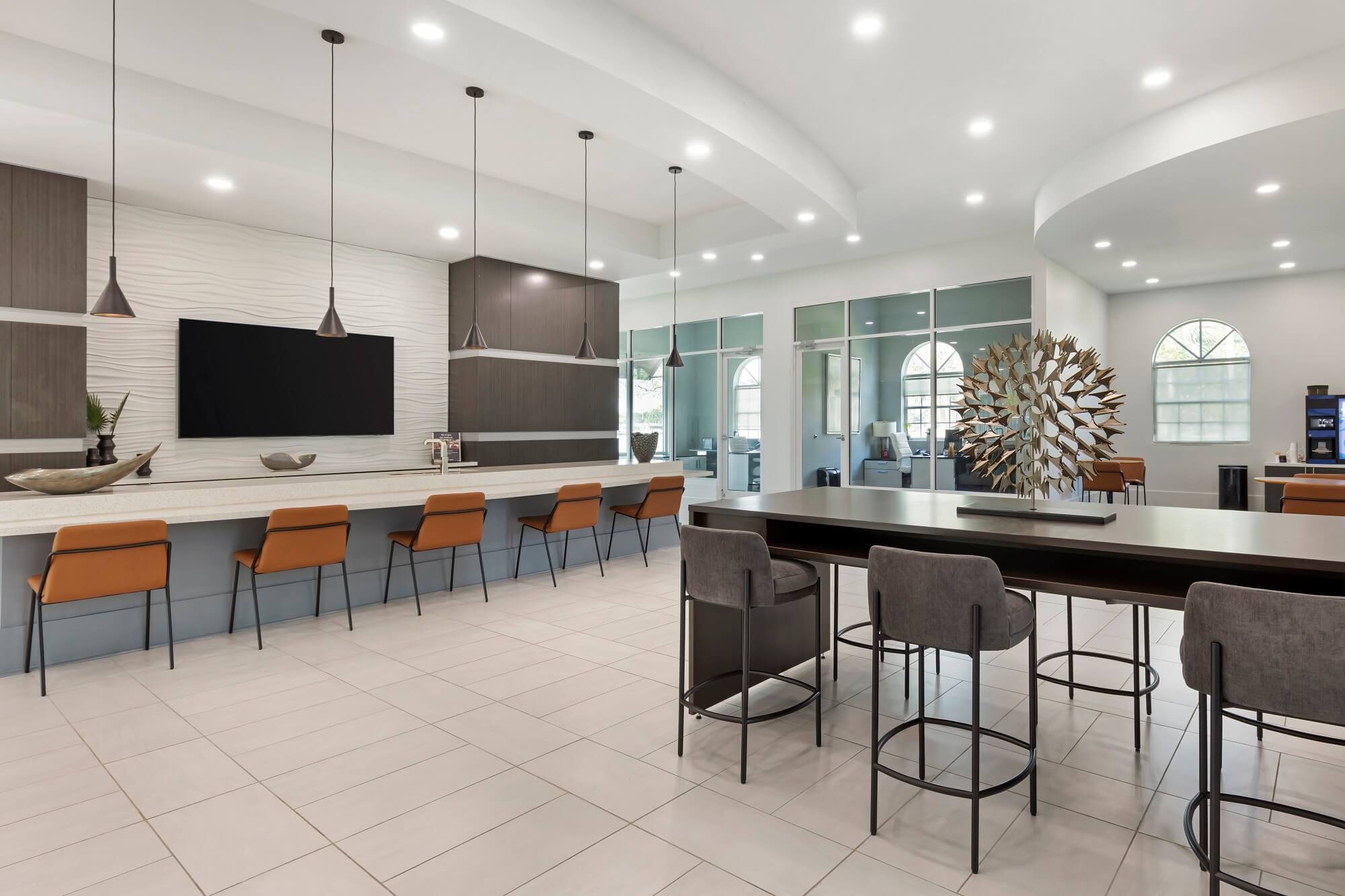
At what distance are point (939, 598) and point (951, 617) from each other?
68 mm

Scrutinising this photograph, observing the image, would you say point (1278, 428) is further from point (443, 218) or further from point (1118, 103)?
point (443, 218)

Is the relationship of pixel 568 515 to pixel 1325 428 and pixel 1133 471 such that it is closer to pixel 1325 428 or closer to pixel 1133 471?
pixel 1133 471

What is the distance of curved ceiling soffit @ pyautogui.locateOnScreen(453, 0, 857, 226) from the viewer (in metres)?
3.43

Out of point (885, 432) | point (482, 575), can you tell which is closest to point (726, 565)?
point (482, 575)

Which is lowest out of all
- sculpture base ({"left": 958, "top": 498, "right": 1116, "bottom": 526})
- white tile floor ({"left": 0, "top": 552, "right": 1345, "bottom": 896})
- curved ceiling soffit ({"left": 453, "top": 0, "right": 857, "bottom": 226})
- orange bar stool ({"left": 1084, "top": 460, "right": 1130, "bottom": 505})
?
white tile floor ({"left": 0, "top": 552, "right": 1345, "bottom": 896})

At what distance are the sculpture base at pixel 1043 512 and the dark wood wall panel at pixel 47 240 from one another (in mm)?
5804

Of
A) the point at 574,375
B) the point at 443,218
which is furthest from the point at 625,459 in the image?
the point at 443,218

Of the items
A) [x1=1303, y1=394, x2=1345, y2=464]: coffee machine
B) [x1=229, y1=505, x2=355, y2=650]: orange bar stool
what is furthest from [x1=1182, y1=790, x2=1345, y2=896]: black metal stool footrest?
[x1=1303, y1=394, x2=1345, y2=464]: coffee machine

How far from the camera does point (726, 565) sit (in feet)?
9.04

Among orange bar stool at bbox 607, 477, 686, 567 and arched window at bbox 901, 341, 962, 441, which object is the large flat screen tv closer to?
orange bar stool at bbox 607, 477, 686, 567

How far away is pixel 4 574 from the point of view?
374cm

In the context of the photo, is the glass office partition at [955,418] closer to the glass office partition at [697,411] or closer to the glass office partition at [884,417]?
the glass office partition at [884,417]

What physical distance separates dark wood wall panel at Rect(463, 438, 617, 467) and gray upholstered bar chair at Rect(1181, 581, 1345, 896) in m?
6.01

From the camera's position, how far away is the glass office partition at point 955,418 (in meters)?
8.14
